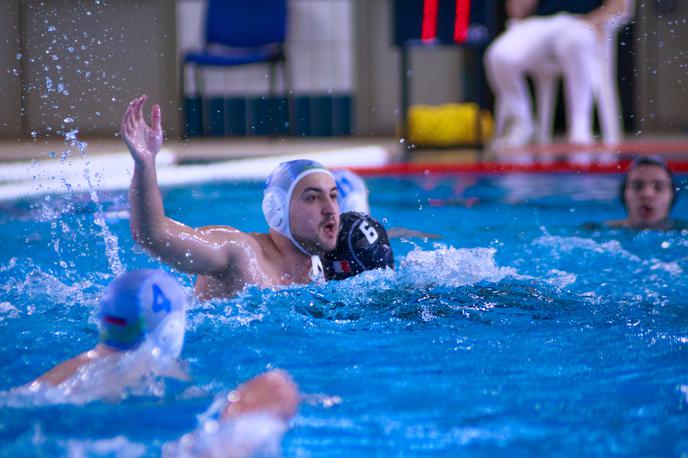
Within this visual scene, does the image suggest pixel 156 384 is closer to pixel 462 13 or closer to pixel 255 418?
pixel 255 418

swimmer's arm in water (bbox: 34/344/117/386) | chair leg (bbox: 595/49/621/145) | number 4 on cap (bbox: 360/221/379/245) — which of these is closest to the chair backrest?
chair leg (bbox: 595/49/621/145)

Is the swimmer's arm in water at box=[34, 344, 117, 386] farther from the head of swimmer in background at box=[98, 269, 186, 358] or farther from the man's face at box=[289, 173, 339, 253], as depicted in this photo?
the man's face at box=[289, 173, 339, 253]

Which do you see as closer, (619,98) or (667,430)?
(667,430)

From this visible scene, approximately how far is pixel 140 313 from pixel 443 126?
740 centimetres

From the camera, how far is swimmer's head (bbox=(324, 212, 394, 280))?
3.21 m

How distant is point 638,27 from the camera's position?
11.6 metres

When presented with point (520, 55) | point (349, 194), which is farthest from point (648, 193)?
point (520, 55)

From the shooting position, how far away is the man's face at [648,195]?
459 cm

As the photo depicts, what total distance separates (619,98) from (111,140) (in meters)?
5.73

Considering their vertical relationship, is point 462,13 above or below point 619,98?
above

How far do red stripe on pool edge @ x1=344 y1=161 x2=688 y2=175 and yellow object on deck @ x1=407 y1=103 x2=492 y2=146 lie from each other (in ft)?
5.44

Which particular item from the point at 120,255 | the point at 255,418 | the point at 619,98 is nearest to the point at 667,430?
the point at 255,418

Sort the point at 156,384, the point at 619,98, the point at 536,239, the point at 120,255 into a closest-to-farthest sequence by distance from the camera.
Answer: the point at 156,384
the point at 120,255
the point at 536,239
the point at 619,98

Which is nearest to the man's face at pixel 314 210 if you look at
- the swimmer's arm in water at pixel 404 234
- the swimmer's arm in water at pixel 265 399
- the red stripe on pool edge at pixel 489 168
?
the swimmer's arm in water at pixel 265 399
